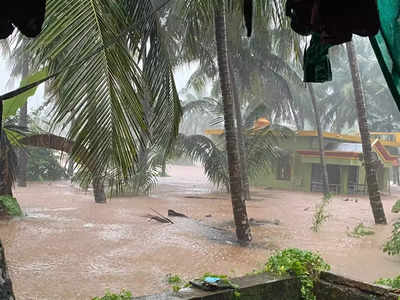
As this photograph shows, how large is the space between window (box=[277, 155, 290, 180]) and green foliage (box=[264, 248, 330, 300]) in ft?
72.4

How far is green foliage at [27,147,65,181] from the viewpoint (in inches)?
992

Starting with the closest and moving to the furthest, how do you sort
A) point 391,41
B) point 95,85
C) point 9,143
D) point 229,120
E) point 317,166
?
point 391,41 < point 95,85 < point 229,120 < point 9,143 < point 317,166

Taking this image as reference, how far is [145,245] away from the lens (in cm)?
938

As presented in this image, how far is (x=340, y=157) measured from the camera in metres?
24.3

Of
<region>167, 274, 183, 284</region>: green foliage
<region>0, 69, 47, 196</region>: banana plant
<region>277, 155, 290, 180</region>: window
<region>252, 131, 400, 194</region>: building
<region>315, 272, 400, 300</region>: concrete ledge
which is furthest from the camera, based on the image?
<region>277, 155, 290, 180</region>: window

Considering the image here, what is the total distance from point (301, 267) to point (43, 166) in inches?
943

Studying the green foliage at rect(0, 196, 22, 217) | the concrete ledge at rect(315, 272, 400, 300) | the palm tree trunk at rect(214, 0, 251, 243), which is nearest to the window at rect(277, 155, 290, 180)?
the palm tree trunk at rect(214, 0, 251, 243)

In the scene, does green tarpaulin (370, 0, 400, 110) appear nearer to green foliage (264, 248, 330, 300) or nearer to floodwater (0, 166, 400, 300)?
green foliage (264, 248, 330, 300)

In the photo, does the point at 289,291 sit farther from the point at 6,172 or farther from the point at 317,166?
the point at 317,166

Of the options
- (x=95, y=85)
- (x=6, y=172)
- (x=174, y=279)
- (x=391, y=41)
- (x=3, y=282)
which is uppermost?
(x=95, y=85)

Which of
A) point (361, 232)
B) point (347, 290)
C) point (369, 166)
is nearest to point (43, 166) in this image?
point (369, 166)

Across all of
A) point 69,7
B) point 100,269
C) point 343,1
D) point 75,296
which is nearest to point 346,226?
point 100,269

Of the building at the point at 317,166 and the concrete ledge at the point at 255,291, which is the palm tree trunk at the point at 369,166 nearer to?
the concrete ledge at the point at 255,291

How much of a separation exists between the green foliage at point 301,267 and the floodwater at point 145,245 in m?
1.89
